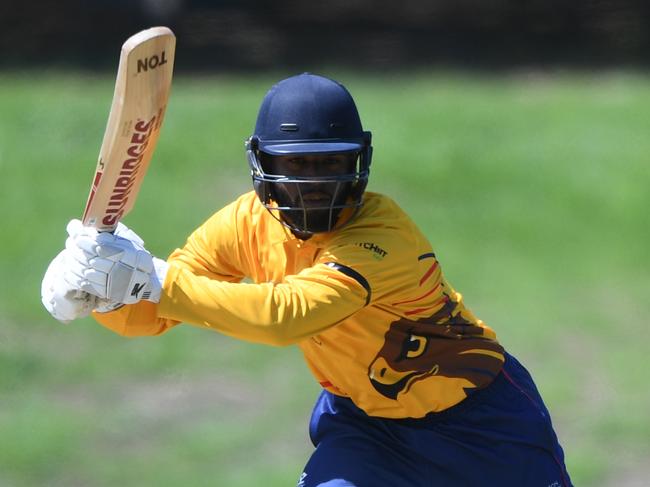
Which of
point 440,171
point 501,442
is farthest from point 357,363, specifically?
point 440,171

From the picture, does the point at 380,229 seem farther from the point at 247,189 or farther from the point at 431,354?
the point at 247,189

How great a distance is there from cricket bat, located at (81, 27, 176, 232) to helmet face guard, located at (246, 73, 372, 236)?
304 millimetres

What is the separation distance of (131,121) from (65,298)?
0.44 m

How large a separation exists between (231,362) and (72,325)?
1025 mm

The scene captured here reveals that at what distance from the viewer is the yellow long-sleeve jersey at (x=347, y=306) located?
297 centimetres

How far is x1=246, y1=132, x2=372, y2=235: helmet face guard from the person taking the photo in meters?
3.14

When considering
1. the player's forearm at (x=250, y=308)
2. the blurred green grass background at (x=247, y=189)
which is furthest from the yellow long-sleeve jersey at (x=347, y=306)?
the blurred green grass background at (x=247, y=189)

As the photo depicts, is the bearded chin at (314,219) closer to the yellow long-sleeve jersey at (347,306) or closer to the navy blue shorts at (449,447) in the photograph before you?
the yellow long-sleeve jersey at (347,306)

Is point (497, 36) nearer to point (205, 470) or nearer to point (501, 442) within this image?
point (205, 470)

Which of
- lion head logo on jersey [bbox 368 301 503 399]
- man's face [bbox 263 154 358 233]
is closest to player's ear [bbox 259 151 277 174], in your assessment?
man's face [bbox 263 154 358 233]

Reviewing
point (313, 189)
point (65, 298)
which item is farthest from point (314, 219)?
point (65, 298)

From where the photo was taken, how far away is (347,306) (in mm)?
3035

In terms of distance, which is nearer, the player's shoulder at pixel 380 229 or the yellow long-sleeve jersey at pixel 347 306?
the yellow long-sleeve jersey at pixel 347 306

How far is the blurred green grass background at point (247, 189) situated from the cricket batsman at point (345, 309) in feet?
8.40
